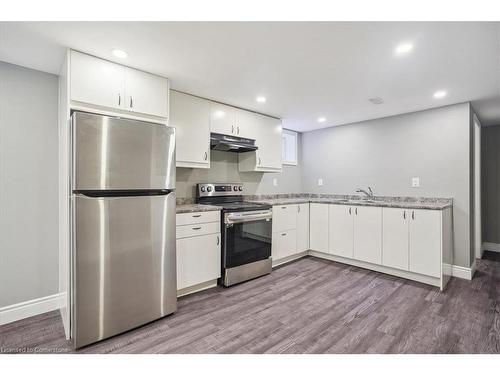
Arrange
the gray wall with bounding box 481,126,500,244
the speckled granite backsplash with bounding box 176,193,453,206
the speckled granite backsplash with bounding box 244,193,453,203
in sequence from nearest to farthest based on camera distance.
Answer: the speckled granite backsplash with bounding box 176,193,453,206 → the speckled granite backsplash with bounding box 244,193,453,203 → the gray wall with bounding box 481,126,500,244

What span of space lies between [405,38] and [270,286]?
2.59m

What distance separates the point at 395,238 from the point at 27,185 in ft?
12.9

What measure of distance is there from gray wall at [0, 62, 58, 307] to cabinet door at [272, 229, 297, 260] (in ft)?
8.05

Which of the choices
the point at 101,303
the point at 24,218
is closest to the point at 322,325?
the point at 101,303

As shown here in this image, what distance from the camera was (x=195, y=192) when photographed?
3205mm

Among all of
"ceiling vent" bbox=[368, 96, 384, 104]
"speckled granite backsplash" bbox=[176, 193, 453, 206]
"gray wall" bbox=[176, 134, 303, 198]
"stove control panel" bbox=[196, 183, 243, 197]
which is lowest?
"speckled granite backsplash" bbox=[176, 193, 453, 206]

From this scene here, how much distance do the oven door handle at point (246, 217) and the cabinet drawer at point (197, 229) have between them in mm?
137

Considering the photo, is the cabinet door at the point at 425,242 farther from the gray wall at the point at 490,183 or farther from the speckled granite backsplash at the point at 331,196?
the gray wall at the point at 490,183

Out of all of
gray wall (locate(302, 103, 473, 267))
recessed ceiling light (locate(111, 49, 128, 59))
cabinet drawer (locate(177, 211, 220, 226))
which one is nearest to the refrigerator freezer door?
cabinet drawer (locate(177, 211, 220, 226))

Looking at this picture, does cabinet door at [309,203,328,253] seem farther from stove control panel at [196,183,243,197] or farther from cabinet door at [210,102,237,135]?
cabinet door at [210,102,237,135]

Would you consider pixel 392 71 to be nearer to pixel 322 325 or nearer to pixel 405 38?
pixel 405 38

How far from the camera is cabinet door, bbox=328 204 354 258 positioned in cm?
351

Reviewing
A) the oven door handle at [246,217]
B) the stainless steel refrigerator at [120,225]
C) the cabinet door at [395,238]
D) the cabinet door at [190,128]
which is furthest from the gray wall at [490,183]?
the stainless steel refrigerator at [120,225]
